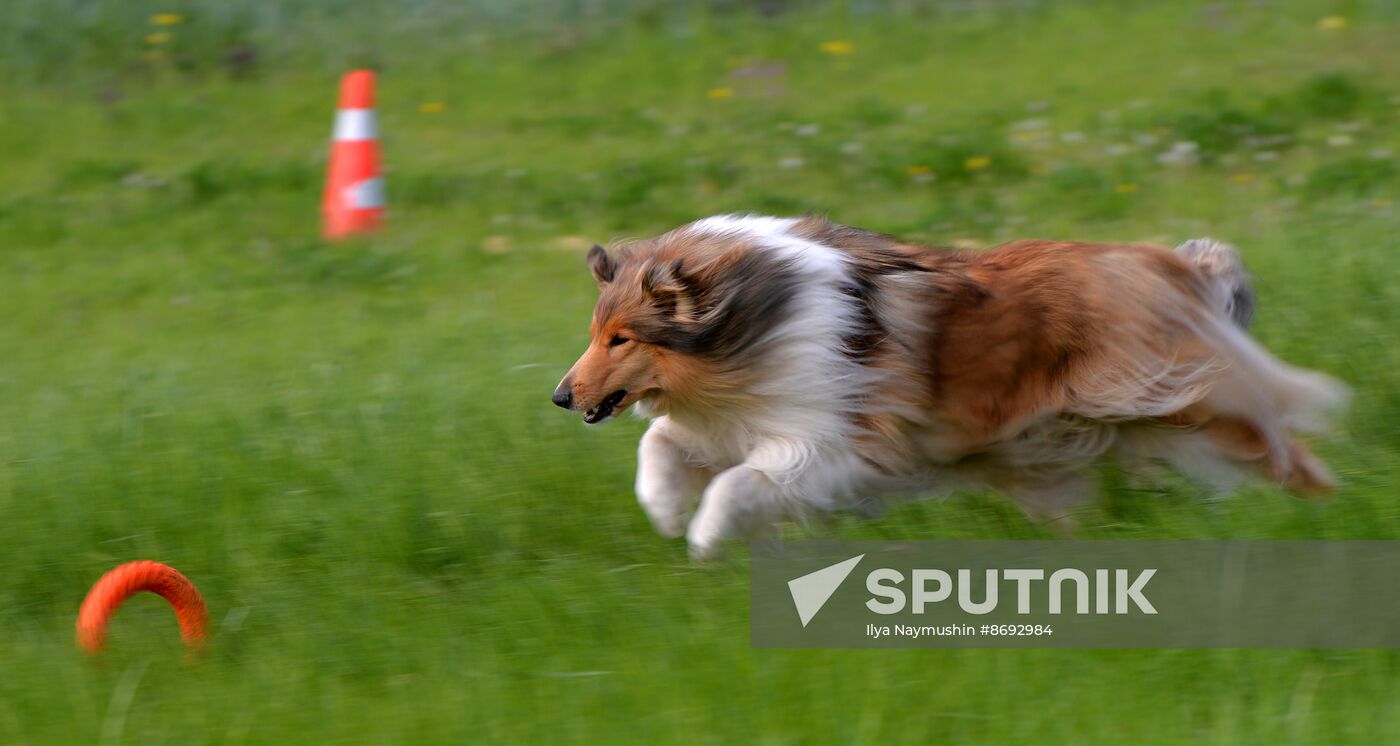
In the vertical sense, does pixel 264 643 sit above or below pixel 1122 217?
above

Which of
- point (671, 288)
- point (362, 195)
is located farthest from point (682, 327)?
point (362, 195)

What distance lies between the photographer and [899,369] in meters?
5.01

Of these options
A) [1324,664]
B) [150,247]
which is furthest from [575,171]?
[1324,664]

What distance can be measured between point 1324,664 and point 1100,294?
55.7 inches

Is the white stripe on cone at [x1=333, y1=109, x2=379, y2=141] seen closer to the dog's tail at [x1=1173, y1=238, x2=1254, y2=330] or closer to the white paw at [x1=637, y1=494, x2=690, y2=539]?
the white paw at [x1=637, y1=494, x2=690, y2=539]

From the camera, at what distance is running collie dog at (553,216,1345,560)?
4.99 meters

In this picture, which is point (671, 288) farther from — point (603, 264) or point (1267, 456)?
point (1267, 456)

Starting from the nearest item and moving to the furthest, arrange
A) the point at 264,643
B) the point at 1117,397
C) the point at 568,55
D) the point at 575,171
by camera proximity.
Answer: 1. the point at 264,643
2. the point at 1117,397
3. the point at 575,171
4. the point at 568,55

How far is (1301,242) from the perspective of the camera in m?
7.70

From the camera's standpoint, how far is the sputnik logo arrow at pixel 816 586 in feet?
14.8

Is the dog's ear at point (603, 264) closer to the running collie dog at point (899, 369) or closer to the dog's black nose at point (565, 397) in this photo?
the running collie dog at point (899, 369)

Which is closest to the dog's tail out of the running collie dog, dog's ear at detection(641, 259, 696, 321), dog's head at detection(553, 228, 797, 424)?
the running collie dog

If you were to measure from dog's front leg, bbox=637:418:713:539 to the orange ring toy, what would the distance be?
4.77 feet

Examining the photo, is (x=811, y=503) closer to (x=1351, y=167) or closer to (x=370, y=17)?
(x=1351, y=167)
